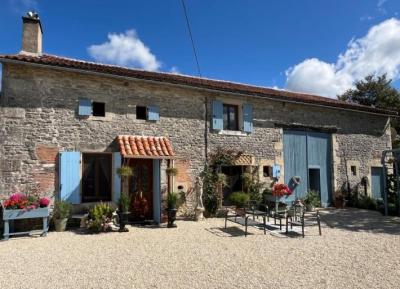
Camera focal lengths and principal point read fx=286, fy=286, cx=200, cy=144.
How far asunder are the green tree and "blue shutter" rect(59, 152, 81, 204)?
932 inches

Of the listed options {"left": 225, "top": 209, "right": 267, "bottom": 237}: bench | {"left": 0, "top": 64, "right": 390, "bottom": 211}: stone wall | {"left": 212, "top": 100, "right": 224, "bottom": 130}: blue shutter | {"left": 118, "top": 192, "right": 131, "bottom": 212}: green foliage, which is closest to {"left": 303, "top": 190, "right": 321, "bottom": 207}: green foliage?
{"left": 0, "top": 64, "right": 390, "bottom": 211}: stone wall

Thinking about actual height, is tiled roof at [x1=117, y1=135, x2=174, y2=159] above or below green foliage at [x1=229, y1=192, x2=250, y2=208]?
above

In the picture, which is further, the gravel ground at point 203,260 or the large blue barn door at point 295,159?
the large blue barn door at point 295,159

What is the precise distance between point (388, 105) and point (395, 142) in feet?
17.1

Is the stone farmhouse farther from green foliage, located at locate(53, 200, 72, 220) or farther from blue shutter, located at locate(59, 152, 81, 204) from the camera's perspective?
green foliage, located at locate(53, 200, 72, 220)

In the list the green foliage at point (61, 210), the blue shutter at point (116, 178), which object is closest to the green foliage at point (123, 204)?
the blue shutter at point (116, 178)

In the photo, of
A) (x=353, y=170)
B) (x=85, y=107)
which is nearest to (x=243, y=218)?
(x=85, y=107)

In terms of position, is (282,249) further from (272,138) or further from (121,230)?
(272,138)

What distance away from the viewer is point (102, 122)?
29.5 ft

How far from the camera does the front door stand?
30.6 ft

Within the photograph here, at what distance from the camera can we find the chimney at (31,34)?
9.08 metres

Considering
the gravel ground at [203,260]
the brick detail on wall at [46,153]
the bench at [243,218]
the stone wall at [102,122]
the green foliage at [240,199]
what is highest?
the stone wall at [102,122]

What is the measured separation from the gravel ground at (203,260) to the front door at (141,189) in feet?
4.55

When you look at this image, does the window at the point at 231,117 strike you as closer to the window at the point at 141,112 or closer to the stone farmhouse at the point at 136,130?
the stone farmhouse at the point at 136,130
